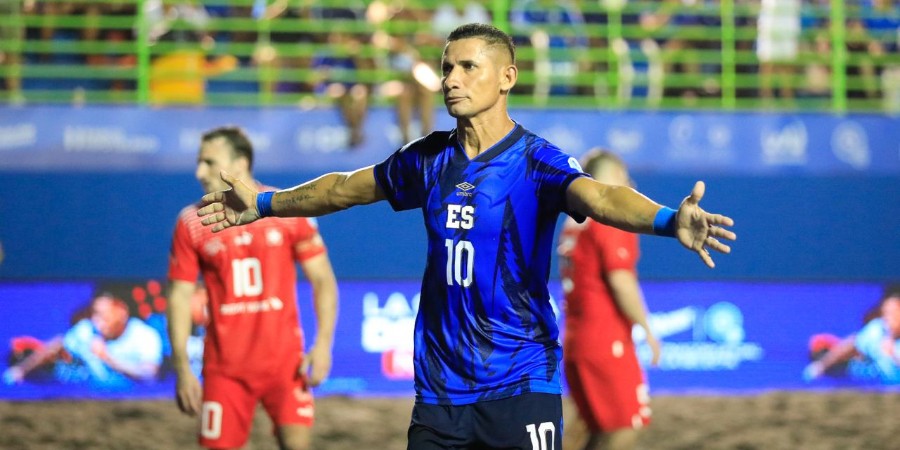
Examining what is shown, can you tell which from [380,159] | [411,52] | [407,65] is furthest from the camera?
[411,52]

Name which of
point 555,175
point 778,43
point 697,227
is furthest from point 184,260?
point 778,43

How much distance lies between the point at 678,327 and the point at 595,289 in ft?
12.1

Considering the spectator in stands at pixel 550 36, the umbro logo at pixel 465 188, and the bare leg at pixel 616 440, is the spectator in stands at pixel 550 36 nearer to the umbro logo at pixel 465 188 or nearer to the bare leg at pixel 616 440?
the bare leg at pixel 616 440

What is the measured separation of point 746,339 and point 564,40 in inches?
137

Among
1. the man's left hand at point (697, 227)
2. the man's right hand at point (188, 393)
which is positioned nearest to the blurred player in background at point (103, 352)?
the man's right hand at point (188, 393)

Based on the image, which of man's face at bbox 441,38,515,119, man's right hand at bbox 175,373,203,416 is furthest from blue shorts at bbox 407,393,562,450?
man's right hand at bbox 175,373,203,416

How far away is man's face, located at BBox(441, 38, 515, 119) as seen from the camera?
4.09 meters

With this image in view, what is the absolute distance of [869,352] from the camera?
10.5m

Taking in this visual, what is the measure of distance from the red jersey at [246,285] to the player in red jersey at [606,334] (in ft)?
5.10

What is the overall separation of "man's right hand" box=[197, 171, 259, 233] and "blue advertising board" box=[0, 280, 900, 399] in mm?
5442

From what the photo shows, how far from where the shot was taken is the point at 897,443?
27.9 feet

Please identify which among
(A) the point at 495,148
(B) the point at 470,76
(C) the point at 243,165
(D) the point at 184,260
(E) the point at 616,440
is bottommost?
(E) the point at 616,440

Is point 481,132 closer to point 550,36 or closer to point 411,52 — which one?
point 411,52

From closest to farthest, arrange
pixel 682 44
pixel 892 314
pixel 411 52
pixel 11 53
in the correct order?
pixel 892 314 → pixel 11 53 → pixel 411 52 → pixel 682 44
